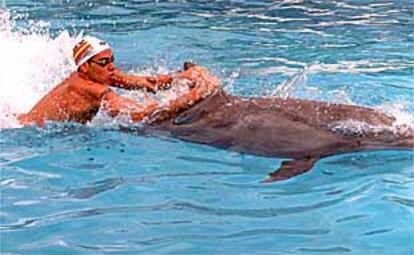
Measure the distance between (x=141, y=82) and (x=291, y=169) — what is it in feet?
5.38

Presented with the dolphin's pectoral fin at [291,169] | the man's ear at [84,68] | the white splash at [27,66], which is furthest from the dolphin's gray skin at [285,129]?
the white splash at [27,66]

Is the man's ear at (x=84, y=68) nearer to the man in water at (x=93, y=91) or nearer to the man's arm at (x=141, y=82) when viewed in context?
the man in water at (x=93, y=91)

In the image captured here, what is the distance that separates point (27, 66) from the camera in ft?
28.9

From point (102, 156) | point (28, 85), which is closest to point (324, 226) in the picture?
point (102, 156)

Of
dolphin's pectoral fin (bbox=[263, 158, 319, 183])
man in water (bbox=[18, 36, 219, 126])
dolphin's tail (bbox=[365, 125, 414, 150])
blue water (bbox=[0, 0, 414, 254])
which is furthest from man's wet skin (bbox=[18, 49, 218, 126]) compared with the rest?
dolphin's tail (bbox=[365, 125, 414, 150])

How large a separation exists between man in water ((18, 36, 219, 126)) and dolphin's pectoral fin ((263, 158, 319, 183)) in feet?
4.25

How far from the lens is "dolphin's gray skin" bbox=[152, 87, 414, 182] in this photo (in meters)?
5.58

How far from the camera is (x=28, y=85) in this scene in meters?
8.16

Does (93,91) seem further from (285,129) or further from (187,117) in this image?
(285,129)

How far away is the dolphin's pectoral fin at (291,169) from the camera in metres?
5.38

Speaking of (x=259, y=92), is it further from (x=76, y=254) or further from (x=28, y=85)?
(x=76, y=254)

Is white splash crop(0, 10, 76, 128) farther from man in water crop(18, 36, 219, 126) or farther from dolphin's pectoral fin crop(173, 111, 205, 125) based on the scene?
dolphin's pectoral fin crop(173, 111, 205, 125)

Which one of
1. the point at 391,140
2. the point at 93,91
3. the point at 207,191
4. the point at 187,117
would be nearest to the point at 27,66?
the point at 93,91

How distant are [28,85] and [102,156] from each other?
91.2 inches
